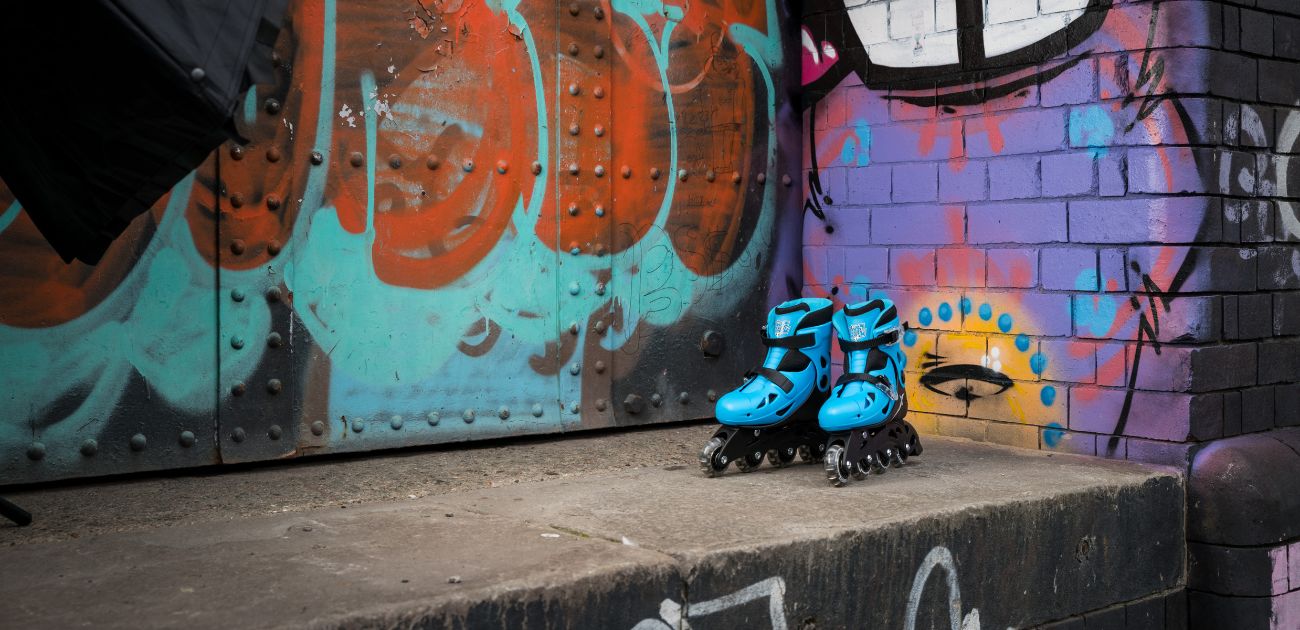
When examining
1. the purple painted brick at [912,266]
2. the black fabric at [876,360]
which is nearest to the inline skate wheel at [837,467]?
the black fabric at [876,360]

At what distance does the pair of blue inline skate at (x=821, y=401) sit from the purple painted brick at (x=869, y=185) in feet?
3.23

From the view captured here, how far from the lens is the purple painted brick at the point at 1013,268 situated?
369 cm

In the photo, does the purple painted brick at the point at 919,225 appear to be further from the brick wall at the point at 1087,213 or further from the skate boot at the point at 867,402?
the skate boot at the point at 867,402

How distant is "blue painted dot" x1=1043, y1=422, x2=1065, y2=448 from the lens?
362 cm

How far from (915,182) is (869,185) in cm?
20

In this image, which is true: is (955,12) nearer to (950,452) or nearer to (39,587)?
(950,452)

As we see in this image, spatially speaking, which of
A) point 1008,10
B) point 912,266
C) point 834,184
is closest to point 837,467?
point 912,266

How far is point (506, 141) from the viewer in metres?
3.66

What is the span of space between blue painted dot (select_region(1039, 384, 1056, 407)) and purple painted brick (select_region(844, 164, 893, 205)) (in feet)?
2.97

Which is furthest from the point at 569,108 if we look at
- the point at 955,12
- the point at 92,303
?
the point at 92,303

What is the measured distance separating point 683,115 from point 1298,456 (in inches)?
89.1

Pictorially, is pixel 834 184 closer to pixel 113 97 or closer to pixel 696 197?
pixel 696 197

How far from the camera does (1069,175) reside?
3600 millimetres

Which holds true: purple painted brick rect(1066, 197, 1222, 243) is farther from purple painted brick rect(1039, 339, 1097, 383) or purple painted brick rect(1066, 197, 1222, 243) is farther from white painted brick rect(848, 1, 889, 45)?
white painted brick rect(848, 1, 889, 45)
